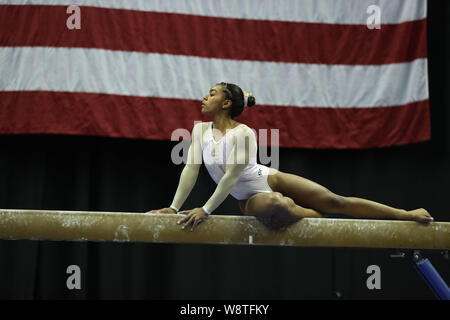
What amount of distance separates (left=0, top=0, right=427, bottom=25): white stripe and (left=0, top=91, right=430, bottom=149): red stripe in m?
0.85

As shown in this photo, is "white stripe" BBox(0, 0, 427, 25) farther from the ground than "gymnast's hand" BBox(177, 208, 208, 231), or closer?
farther from the ground

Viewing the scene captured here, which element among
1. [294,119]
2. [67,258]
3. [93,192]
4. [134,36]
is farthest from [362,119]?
[67,258]

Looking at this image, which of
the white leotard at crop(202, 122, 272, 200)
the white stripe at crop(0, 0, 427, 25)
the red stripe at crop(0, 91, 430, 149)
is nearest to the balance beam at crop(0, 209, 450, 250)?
the white leotard at crop(202, 122, 272, 200)

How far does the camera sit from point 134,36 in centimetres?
497

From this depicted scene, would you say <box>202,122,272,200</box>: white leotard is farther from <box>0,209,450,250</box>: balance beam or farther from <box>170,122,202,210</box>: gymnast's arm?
<box>0,209,450,250</box>: balance beam

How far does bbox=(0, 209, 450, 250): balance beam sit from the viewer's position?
3074mm

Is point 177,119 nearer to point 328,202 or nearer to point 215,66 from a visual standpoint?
point 215,66

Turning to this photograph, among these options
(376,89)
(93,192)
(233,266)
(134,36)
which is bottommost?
(233,266)

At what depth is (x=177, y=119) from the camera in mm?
4957

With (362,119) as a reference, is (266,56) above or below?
above

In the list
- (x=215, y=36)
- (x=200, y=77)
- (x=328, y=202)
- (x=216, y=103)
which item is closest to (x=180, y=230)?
(x=216, y=103)

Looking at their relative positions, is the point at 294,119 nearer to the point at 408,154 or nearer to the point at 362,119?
the point at 362,119

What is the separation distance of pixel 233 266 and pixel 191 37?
7.24 ft

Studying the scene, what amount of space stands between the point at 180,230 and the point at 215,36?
8.31 ft
